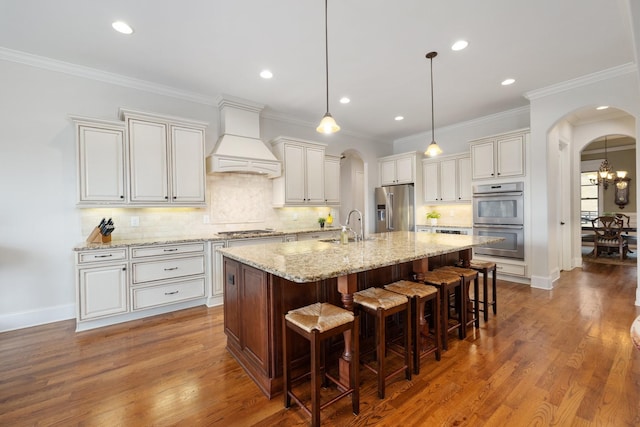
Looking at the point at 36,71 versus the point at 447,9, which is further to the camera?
the point at 36,71

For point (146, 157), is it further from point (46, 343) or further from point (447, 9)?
point (447, 9)

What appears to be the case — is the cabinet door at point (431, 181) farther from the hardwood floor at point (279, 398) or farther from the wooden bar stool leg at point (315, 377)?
the wooden bar stool leg at point (315, 377)

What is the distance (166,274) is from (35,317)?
1379 mm

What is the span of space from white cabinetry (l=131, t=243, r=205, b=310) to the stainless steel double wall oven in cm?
443

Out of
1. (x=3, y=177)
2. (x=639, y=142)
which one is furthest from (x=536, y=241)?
(x=3, y=177)

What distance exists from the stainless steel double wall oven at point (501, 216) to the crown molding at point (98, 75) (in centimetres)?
460

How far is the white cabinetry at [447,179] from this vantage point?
17.6ft

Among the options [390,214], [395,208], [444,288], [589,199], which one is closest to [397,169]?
[395,208]

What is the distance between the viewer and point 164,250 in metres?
3.35

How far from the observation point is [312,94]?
163 inches

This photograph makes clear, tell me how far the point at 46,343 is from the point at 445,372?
355cm

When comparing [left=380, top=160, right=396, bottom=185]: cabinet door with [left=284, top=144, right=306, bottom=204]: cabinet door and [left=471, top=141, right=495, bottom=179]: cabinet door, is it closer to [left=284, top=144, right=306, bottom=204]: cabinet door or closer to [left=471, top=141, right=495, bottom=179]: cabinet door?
[left=471, top=141, right=495, bottom=179]: cabinet door

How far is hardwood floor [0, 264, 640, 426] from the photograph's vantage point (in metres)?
1.69

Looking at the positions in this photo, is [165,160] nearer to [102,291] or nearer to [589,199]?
[102,291]
